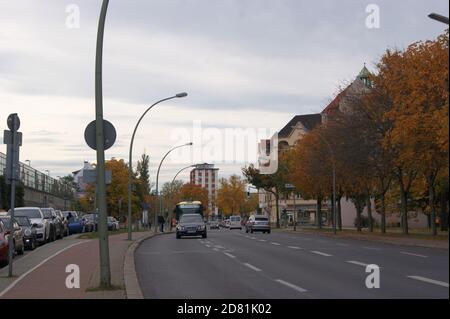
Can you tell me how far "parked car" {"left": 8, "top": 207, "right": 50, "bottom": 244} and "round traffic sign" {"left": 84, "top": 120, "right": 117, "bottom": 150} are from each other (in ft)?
61.9

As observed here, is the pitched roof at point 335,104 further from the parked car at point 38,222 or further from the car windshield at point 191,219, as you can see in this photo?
the parked car at point 38,222

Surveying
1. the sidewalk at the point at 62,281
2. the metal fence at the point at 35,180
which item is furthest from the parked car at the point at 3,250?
the metal fence at the point at 35,180

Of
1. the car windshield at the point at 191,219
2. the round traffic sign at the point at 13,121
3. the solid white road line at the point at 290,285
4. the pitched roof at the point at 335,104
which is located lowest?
the solid white road line at the point at 290,285

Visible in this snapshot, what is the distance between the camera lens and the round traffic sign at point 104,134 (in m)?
15.0

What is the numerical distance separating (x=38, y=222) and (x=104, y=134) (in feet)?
66.2

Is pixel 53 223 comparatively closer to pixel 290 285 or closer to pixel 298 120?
pixel 290 285

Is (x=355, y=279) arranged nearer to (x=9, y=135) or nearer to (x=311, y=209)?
(x=9, y=135)

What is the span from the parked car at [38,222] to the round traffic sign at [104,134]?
18.9 metres

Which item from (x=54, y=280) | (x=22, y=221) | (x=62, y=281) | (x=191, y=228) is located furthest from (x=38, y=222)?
(x=62, y=281)

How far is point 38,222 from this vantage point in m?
33.8

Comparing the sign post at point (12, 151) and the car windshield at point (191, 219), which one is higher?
the sign post at point (12, 151)

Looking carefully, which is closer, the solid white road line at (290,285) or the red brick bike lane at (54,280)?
the red brick bike lane at (54,280)

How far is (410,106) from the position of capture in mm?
34594

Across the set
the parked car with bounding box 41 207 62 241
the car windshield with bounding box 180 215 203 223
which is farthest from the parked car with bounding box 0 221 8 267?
the car windshield with bounding box 180 215 203 223
